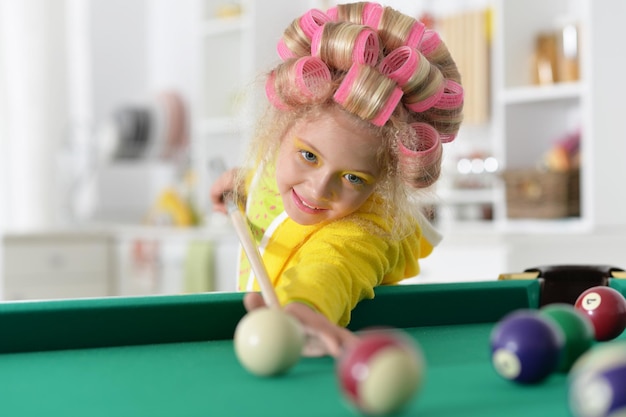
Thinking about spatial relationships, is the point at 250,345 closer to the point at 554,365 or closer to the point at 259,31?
the point at 554,365

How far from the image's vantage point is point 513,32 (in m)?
3.27

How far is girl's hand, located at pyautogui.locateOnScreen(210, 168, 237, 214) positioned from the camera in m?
1.79

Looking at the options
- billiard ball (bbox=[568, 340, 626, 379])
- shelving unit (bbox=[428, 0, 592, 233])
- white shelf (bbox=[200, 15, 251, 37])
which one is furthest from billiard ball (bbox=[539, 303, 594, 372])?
white shelf (bbox=[200, 15, 251, 37])

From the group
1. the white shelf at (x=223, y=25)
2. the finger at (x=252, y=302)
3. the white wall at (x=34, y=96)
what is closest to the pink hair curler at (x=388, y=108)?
the finger at (x=252, y=302)

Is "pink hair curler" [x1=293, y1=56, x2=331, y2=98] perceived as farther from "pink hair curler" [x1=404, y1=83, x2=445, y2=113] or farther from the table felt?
the table felt

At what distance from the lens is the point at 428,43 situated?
1.47 m

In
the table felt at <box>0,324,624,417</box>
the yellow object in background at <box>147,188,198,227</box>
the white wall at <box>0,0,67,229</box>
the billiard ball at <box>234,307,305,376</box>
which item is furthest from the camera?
the white wall at <box>0,0,67,229</box>

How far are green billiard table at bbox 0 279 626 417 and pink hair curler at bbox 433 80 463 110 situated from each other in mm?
313

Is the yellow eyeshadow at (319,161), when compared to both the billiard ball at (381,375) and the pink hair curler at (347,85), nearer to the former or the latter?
the pink hair curler at (347,85)

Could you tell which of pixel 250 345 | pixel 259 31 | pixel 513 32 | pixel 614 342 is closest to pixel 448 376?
pixel 250 345

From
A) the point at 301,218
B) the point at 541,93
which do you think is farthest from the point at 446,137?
the point at 541,93

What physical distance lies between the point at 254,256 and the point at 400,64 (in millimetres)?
401

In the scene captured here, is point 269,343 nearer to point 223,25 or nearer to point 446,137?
point 446,137

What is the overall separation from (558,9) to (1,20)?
3216mm
